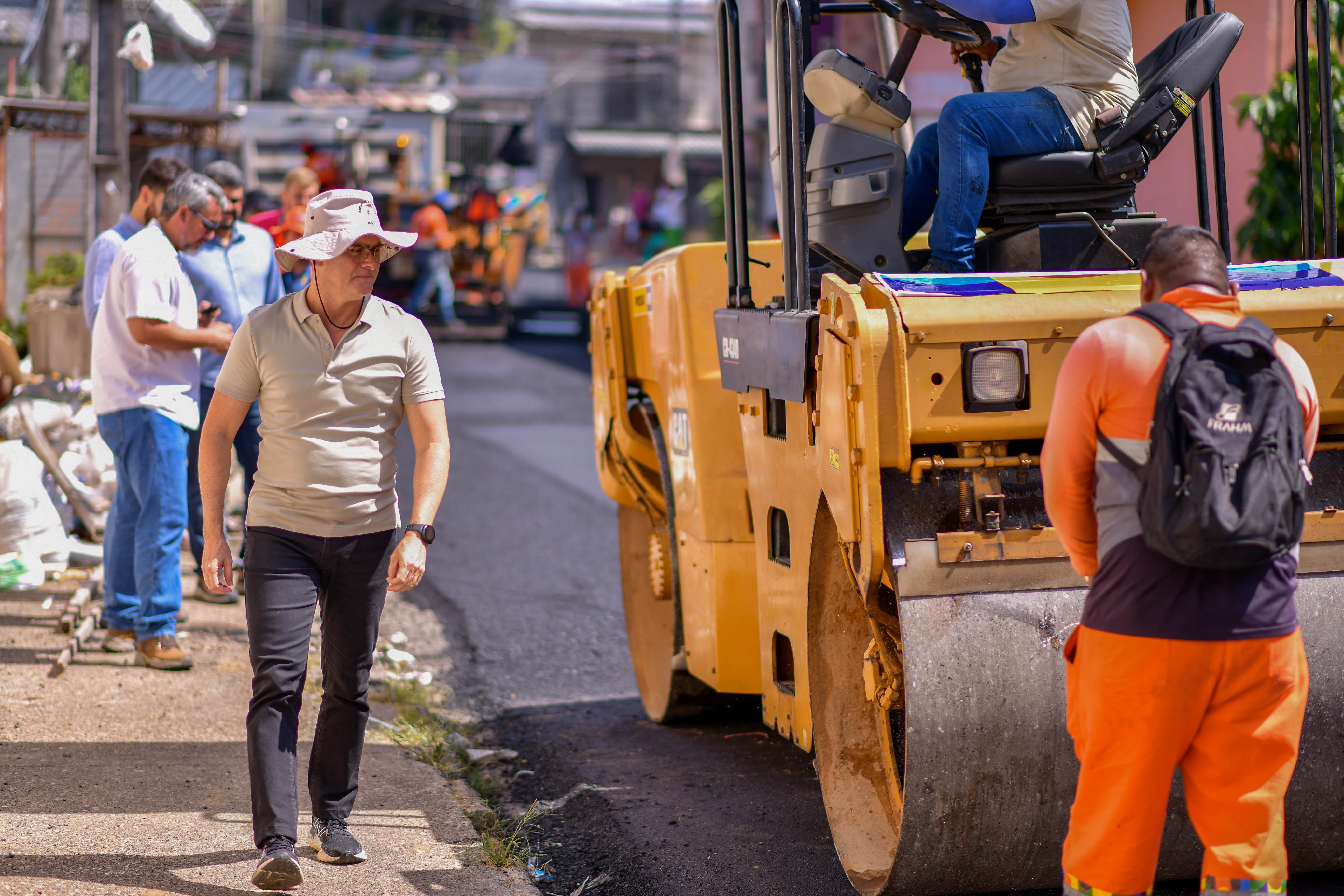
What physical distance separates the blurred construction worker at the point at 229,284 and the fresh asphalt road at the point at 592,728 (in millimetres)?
1342

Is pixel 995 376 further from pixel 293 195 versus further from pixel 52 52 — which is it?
pixel 52 52

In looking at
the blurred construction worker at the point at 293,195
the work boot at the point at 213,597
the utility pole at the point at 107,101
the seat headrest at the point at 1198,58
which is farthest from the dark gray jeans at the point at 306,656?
the utility pole at the point at 107,101

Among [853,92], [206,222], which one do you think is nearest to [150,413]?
[206,222]

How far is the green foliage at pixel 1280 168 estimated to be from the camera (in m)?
8.43

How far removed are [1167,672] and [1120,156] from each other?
1.94 m

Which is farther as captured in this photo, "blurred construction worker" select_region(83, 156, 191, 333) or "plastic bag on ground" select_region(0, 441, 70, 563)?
"plastic bag on ground" select_region(0, 441, 70, 563)

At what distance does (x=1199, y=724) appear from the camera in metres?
2.74

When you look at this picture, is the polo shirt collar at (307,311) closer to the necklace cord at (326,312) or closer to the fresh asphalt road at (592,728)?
the necklace cord at (326,312)

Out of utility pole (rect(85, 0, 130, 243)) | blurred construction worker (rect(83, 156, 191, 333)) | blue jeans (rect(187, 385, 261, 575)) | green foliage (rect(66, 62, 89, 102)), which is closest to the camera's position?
blurred construction worker (rect(83, 156, 191, 333))

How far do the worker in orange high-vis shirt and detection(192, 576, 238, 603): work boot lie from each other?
205 inches

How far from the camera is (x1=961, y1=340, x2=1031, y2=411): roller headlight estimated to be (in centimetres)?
341

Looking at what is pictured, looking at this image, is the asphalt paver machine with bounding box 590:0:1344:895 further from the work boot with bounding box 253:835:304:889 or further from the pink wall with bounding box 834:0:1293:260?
the pink wall with bounding box 834:0:1293:260

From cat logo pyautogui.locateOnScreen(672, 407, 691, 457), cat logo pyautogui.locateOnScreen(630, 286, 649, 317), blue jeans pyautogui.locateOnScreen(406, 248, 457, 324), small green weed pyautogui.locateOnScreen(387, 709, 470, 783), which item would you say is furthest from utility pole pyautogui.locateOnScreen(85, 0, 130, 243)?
blue jeans pyautogui.locateOnScreen(406, 248, 457, 324)

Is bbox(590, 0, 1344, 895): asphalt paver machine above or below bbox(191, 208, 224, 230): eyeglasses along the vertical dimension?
below
